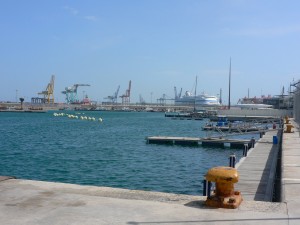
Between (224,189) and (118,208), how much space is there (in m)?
2.17

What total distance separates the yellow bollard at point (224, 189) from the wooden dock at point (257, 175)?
A: 5415mm

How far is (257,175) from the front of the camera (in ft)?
57.3

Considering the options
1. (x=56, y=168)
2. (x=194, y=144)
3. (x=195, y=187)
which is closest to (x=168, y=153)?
(x=194, y=144)

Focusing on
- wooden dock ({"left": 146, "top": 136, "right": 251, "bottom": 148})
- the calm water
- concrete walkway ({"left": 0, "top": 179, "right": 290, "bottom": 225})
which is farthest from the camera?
wooden dock ({"left": 146, "top": 136, "right": 251, "bottom": 148})

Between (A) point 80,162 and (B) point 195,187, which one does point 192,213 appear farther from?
(A) point 80,162

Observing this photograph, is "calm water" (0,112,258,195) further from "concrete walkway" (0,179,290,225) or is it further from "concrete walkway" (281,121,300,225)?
"concrete walkway" (0,179,290,225)

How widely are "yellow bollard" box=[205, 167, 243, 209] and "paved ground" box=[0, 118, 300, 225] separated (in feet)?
0.56

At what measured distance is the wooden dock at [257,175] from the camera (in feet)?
45.4

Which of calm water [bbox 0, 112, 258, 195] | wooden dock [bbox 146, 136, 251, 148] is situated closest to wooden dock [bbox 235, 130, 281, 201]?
calm water [bbox 0, 112, 258, 195]

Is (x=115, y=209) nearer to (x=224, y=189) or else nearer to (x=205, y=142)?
(x=224, y=189)

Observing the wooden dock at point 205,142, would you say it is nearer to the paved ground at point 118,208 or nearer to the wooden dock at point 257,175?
the wooden dock at point 257,175

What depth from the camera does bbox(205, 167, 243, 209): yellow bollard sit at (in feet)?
25.8

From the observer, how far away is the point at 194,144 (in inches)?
1597

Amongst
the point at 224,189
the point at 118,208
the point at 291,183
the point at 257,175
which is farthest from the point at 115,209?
the point at 257,175
